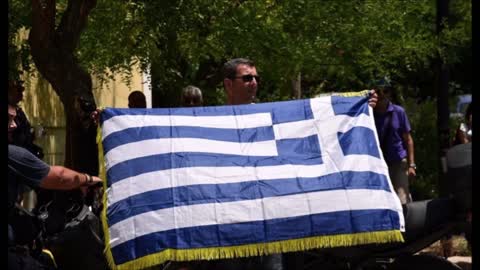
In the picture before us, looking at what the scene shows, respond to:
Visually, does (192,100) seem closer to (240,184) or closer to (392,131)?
(392,131)

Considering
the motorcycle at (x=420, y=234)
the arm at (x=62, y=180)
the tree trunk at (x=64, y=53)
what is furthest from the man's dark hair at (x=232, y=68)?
the tree trunk at (x=64, y=53)

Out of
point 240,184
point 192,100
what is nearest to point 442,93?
point 192,100

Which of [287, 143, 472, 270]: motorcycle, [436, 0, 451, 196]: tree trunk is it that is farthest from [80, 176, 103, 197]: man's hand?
[436, 0, 451, 196]: tree trunk

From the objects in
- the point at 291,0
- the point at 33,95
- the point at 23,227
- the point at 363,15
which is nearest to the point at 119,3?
the point at 291,0

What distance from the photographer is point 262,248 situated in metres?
6.80

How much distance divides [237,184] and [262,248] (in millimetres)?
434

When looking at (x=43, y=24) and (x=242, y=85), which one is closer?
(x=242, y=85)

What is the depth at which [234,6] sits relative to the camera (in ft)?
37.0

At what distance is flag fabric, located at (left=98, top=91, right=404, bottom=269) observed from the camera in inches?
267

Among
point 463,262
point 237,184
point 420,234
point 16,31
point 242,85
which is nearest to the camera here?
point 237,184

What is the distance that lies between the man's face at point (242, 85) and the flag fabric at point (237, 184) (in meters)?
0.28

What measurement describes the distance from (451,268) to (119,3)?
5436mm

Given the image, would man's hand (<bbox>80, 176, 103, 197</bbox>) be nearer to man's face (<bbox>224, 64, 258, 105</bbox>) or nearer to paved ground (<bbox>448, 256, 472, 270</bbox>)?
man's face (<bbox>224, 64, 258, 105</bbox>)

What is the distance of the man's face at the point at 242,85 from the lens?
25.0ft
